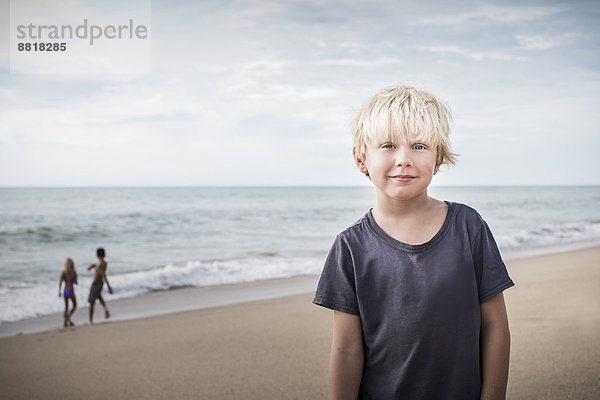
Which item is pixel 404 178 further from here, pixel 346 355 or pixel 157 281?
pixel 157 281

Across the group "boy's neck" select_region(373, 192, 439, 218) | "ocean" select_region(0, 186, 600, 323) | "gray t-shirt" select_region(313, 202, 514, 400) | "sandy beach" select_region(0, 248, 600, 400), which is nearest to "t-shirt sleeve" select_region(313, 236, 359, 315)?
"gray t-shirt" select_region(313, 202, 514, 400)

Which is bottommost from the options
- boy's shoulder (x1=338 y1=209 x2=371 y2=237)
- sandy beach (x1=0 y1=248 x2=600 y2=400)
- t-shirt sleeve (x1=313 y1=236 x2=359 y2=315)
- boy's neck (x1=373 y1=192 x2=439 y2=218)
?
sandy beach (x1=0 y1=248 x2=600 y2=400)

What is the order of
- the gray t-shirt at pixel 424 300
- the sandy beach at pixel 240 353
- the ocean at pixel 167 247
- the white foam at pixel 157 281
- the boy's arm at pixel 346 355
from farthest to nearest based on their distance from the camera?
the ocean at pixel 167 247 < the white foam at pixel 157 281 < the sandy beach at pixel 240 353 < the boy's arm at pixel 346 355 < the gray t-shirt at pixel 424 300

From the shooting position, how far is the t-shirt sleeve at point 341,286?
5.55 ft

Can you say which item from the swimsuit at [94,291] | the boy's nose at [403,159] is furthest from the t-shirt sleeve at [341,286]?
the swimsuit at [94,291]

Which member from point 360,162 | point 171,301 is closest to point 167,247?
point 171,301

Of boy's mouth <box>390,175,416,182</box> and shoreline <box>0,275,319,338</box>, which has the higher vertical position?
boy's mouth <box>390,175,416,182</box>

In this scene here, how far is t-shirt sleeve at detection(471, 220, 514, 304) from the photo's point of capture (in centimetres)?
163

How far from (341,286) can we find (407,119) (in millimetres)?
630

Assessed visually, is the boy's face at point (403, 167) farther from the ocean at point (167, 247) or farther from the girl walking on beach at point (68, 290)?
the ocean at point (167, 247)

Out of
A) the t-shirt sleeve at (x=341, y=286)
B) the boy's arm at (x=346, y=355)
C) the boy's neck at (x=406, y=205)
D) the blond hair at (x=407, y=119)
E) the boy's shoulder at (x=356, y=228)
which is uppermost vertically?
the blond hair at (x=407, y=119)

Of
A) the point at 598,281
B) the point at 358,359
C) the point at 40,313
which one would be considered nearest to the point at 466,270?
the point at 358,359

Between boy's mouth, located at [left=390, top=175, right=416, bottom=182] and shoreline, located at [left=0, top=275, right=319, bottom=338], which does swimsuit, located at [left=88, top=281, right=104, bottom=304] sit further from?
boy's mouth, located at [left=390, top=175, right=416, bottom=182]

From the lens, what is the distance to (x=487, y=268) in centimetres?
164
